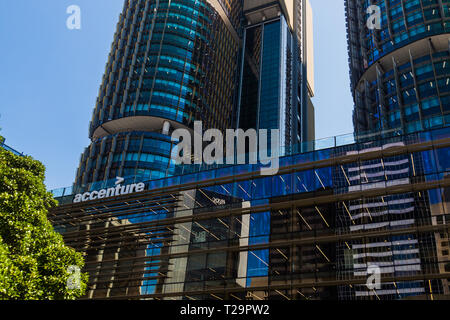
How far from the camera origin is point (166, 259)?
42.0 m

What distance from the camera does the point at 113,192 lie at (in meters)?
49.4

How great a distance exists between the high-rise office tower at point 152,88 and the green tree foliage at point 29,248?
65029 mm

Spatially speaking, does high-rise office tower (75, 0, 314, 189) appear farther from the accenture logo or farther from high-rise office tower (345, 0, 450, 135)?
high-rise office tower (345, 0, 450, 135)

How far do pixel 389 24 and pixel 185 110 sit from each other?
1961 inches

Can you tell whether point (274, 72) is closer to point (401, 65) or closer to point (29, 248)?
point (401, 65)

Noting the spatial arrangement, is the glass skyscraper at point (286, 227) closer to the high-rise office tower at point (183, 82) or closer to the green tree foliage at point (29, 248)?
the green tree foliage at point (29, 248)

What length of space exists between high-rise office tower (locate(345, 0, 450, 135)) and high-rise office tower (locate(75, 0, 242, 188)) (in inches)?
1477

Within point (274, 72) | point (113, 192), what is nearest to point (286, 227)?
point (113, 192)

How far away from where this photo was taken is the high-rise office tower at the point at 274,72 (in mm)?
135875

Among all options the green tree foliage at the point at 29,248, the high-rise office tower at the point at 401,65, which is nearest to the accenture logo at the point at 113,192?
the green tree foliage at the point at 29,248

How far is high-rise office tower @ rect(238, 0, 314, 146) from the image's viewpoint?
446ft

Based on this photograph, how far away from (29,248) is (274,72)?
122532mm
